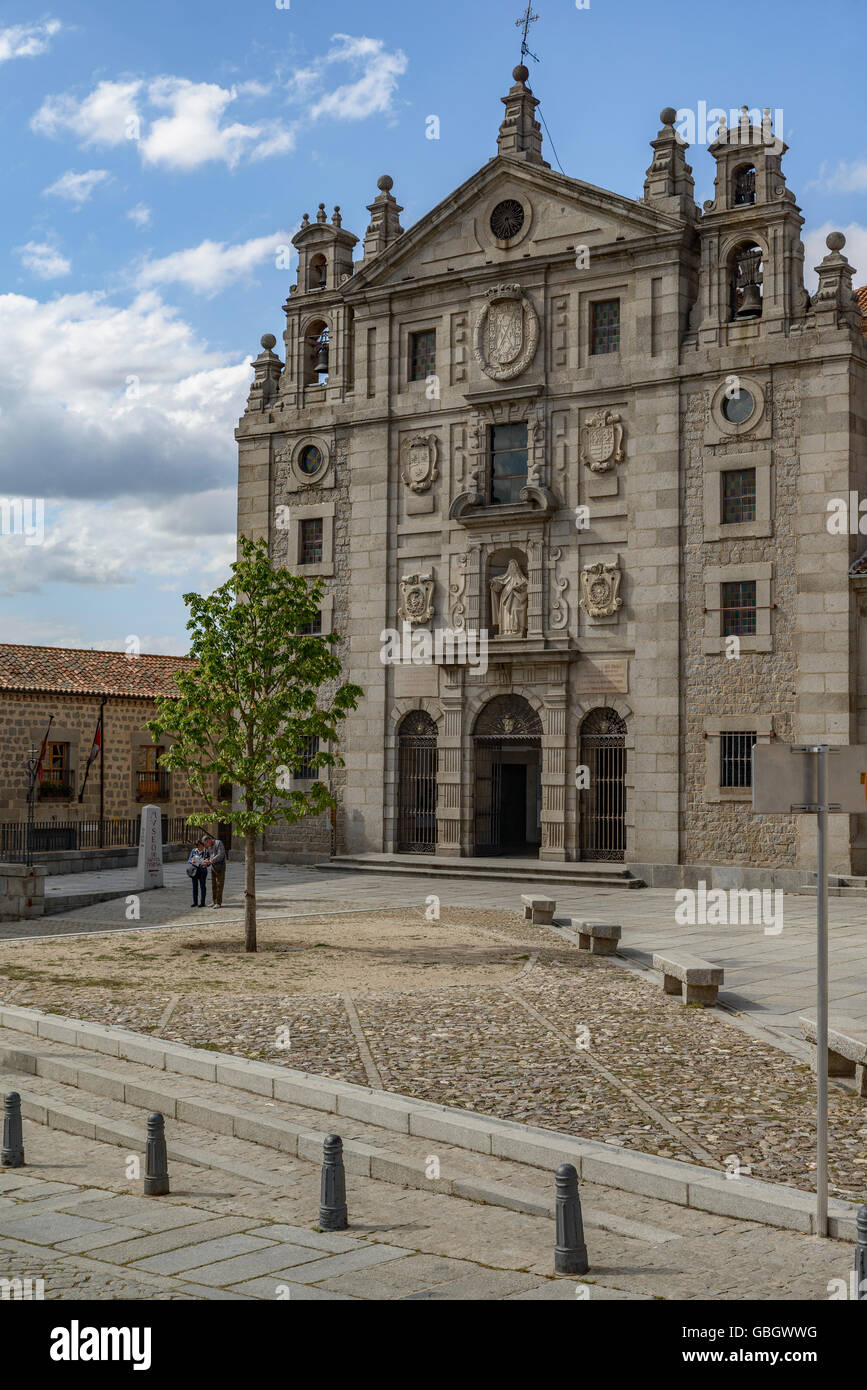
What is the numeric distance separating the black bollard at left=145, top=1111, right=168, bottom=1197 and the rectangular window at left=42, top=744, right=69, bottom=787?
110ft

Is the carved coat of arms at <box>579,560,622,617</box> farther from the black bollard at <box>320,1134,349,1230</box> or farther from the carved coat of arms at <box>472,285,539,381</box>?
the black bollard at <box>320,1134,349,1230</box>

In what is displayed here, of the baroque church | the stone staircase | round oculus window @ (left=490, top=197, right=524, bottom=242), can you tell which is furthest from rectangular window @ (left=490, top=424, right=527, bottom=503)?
the stone staircase

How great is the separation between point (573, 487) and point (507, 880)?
9.69 metres

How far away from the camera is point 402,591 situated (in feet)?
122

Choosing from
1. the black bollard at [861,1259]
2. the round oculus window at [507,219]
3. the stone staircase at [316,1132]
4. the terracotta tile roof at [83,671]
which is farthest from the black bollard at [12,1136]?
the terracotta tile roof at [83,671]

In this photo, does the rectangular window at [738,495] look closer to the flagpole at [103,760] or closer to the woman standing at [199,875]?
the woman standing at [199,875]

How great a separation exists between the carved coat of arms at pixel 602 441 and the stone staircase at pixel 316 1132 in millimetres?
22951

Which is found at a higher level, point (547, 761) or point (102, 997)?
point (547, 761)

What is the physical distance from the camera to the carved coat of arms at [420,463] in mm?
36844

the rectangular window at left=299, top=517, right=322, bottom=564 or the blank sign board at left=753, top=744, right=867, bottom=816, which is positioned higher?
the rectangular window at left=299, top=517, right=322, bottom=564

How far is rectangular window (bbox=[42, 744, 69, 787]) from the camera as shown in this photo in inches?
1639
